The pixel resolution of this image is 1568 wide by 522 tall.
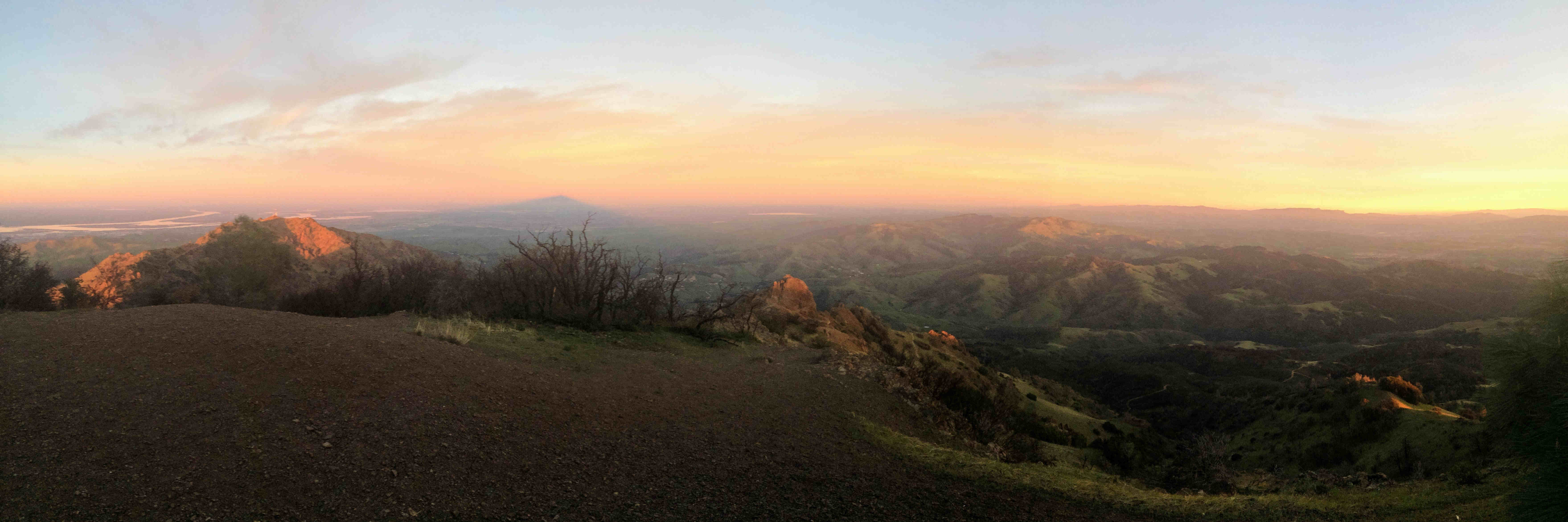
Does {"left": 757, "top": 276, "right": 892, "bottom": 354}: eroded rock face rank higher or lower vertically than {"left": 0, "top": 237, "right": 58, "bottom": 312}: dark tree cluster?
lower

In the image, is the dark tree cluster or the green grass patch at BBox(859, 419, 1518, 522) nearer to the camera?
the green grass patch at BBox(859, 419, 1518, 522)

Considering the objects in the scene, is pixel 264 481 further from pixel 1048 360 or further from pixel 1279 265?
pixel 1279 265

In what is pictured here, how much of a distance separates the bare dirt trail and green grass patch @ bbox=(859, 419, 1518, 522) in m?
0.68

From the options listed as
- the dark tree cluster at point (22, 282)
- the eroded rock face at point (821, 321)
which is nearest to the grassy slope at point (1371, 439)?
the eroded rock face at point (821, 321)

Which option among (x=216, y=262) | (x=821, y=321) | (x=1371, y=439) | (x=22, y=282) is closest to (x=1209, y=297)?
(x=1371, y=439)

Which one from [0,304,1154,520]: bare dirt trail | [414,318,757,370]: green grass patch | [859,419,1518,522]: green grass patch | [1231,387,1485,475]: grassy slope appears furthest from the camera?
[1231,387,1485,475]: grassy slope

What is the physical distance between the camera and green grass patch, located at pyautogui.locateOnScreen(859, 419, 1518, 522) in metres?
7.73

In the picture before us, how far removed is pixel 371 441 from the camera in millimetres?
7238

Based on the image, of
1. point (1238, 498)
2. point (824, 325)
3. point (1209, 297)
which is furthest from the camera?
point (1209, 297)

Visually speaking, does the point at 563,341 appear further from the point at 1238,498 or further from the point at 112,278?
the point at 112,278

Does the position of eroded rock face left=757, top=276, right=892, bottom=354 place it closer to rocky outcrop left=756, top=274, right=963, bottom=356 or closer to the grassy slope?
rocky outcrop left=756, top=274, right=963, bottom=356

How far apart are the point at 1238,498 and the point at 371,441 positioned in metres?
13.5

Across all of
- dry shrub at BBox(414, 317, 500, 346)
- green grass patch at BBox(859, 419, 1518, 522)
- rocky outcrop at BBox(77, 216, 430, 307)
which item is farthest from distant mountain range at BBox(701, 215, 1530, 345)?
green grass patch at BBox(859, 419, 1518, 522)

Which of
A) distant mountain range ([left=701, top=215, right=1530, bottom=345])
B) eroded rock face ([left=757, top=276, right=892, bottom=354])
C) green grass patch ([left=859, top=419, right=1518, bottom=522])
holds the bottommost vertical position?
distant mountain range ([left=701, top=215, right=1530, bottom=345])
